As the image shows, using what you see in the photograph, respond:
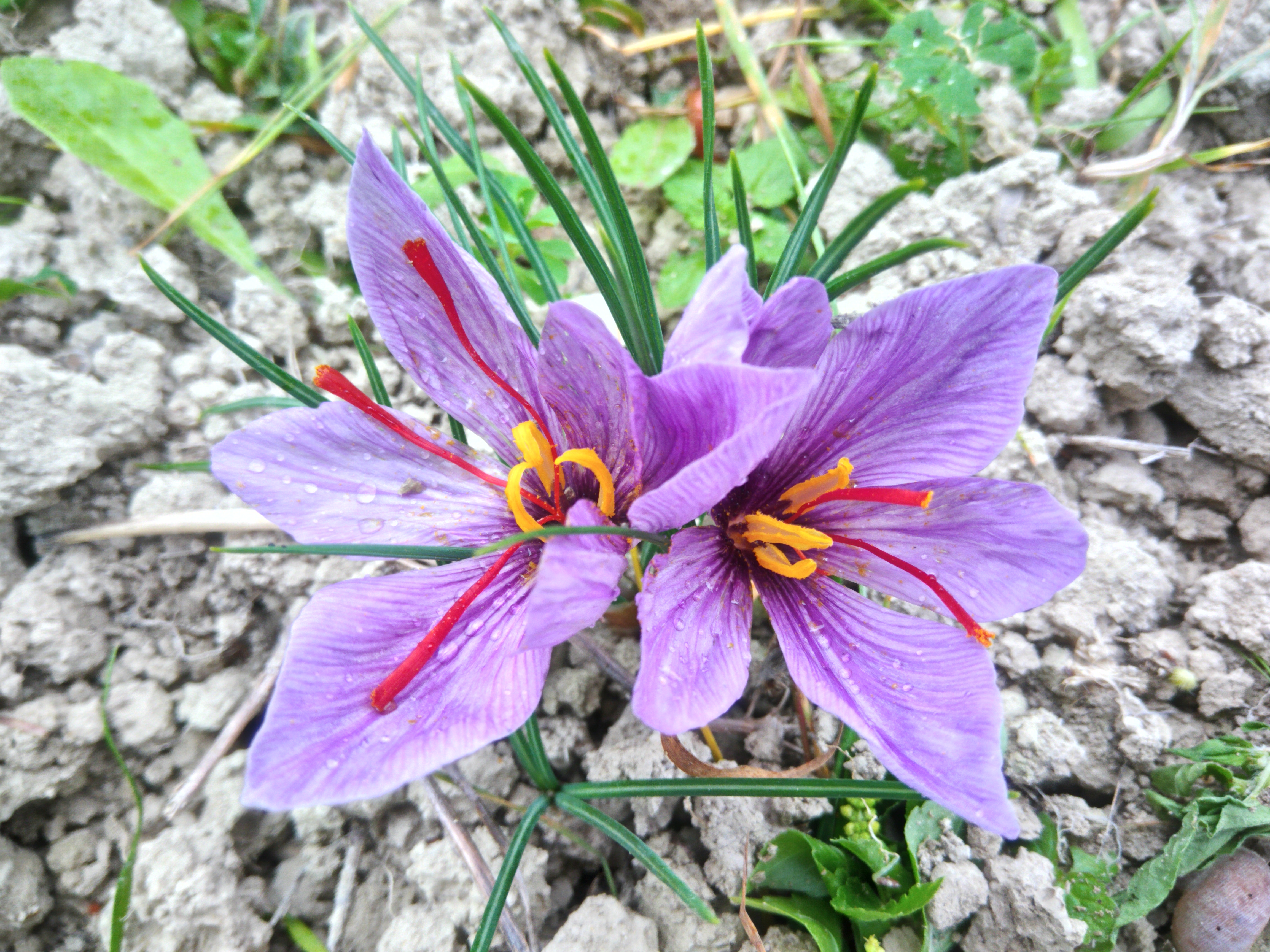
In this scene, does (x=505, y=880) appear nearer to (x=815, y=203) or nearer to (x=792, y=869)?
(x=792, y=869)

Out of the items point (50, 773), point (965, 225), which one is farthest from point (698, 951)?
point (965, 225)

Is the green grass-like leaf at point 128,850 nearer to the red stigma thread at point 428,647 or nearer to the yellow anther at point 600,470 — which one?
the red stigma thread at point 428,647

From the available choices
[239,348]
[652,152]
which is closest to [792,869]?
[239,348]

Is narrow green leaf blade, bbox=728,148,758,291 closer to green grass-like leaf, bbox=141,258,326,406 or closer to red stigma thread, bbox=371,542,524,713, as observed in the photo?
red stigma thread, bbox=371,542,524,713

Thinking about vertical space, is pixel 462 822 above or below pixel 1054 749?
above

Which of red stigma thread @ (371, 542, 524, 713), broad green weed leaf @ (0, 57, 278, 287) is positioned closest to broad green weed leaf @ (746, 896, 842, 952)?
Answer: red stigma thread @ (371, 542, 524, 713)

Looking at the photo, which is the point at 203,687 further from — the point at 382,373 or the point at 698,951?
the point at 698,951
